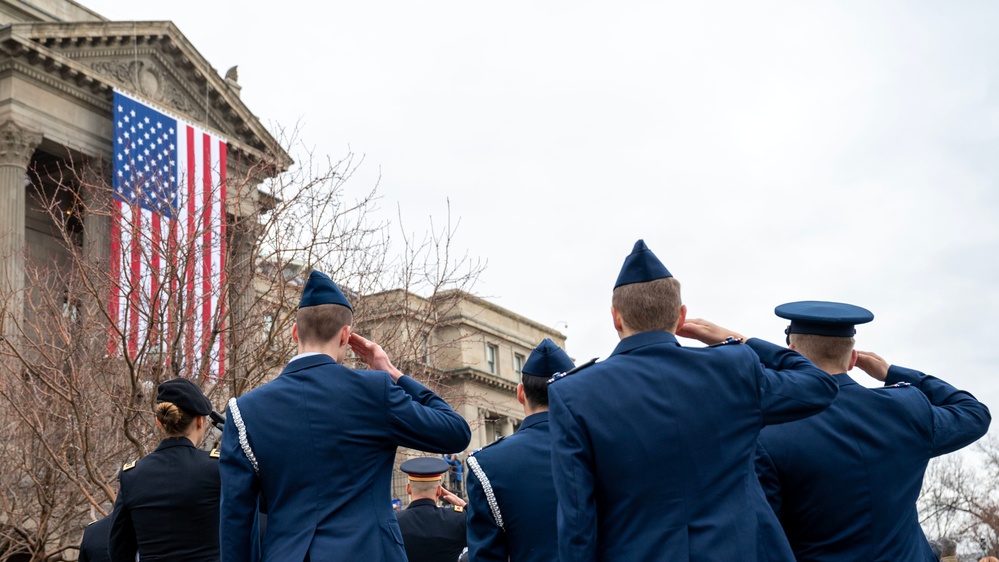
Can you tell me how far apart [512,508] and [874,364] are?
6.27 feet

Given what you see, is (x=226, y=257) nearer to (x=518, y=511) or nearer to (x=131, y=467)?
(x=131, y=467)

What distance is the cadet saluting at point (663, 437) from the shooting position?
422cm

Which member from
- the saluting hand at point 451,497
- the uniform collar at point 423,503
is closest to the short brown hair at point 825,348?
the saluting hand at point 451,497

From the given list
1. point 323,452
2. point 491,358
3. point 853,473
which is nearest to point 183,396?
point 323,452

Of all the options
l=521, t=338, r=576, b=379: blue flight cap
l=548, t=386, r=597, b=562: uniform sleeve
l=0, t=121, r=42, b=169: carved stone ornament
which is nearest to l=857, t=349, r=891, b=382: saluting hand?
l=521, t=338, r=576, b=379: blue flight cap

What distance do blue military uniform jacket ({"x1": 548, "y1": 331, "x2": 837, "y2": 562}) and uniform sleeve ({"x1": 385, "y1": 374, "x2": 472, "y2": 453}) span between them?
86 centimetres

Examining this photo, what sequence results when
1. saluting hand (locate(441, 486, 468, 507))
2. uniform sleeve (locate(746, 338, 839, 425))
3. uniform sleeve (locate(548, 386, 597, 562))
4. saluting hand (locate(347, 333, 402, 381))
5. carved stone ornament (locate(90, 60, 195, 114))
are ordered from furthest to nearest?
1. carved stone ornament (locate(90, 60, 195, 114))
2. saluting hand (locate(441, 486, 468, 507))
3. saluting hand (locate(347, 333, 402, 381))
4. uniform sleeve (locate(746, 338, 839, 425))
5. uniform sleeve (locate(548, 386, 597, 562))

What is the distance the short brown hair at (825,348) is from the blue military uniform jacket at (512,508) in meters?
1.34

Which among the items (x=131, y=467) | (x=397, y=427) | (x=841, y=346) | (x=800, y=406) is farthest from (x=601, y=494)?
(x=131, y=467)

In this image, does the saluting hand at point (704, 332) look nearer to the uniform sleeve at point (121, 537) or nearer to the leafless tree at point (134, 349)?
the uniform sleeve at point (121, 537)

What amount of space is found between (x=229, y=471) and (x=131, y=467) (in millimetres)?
1727

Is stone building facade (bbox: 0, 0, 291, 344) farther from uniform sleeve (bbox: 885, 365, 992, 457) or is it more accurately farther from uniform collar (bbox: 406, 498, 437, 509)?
uniform sleeve (bbox: 885, 365, 992, 457)

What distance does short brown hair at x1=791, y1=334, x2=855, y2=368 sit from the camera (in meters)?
5.21

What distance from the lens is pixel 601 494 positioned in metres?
4.38
